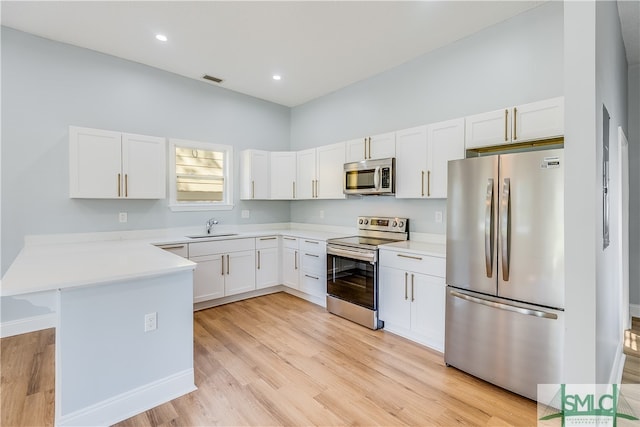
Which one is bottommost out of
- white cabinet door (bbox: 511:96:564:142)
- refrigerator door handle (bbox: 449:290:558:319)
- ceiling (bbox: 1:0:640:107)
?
refrigerator door handle (bbox: 449:290:558:319)

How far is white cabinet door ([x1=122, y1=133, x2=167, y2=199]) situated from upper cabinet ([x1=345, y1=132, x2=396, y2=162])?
7.64 ft

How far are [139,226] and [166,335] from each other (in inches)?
84.4

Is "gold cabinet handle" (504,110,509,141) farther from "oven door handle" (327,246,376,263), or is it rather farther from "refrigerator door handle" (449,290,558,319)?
"oven door handle" (327,246,376,263)

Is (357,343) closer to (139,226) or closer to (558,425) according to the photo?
(558,425)

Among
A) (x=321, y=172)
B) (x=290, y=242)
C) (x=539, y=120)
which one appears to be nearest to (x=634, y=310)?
(x=539, y=120)

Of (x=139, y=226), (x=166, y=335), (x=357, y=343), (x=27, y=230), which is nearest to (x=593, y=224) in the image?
(x=357, y=343)

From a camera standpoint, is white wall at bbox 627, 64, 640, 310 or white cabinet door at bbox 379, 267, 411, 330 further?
white wall at bbox 627, 64, 640, 310

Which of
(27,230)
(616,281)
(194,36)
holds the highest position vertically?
(194,36)

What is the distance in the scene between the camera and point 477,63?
3104mm

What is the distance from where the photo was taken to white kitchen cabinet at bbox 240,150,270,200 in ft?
15.1

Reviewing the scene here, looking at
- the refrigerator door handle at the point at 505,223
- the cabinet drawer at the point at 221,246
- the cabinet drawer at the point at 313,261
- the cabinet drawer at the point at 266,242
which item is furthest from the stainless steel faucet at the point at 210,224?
the refrigerator door handle at the point at 505,223

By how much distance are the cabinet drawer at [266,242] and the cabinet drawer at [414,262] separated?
183cm

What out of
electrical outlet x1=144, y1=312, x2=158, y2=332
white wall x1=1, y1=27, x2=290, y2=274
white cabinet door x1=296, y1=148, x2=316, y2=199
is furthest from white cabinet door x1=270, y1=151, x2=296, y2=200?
electrical outlet x1=144, y1=312, x2=158, y2=332

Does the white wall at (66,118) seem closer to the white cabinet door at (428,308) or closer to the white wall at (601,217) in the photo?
the white cabinet door at (428,308)
